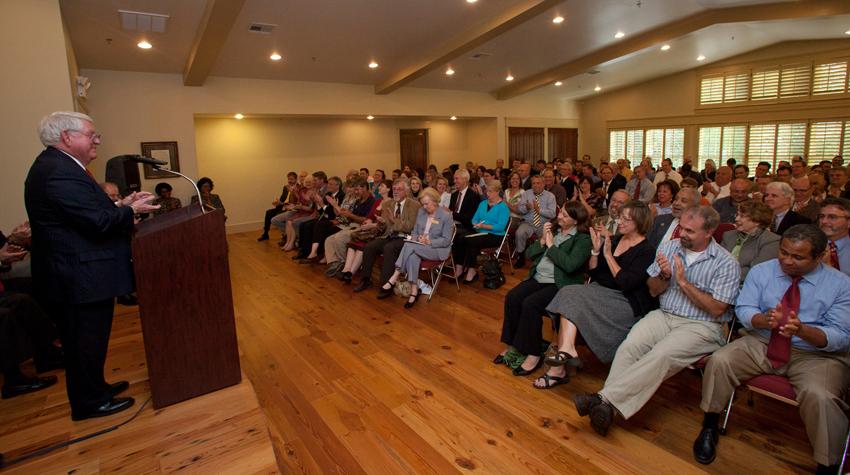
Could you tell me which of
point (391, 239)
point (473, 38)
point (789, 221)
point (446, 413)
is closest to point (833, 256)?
point (789, 221)

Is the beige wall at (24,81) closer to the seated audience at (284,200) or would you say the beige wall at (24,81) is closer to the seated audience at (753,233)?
the seated audience at (284,200)

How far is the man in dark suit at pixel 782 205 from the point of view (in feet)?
11.6

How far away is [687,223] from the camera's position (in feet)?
8.40

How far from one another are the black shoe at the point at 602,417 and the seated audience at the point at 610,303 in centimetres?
42

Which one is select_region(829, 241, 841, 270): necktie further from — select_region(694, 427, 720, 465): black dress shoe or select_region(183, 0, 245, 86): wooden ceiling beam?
select_region(183, 0, 245, 86): wooden ceiling beam

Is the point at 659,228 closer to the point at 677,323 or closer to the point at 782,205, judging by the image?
the point at 782,205

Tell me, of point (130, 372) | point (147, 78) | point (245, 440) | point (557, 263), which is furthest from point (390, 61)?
point (245, 440)

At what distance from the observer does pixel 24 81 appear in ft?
13.3

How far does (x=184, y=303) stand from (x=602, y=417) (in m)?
2.20

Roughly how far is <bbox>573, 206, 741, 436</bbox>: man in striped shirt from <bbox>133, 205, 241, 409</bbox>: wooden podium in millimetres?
1946

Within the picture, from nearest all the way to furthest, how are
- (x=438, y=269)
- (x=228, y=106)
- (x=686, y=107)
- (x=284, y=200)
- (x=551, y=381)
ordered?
(x=551, y=381), (x=438, y=269), (x=228, y=106), (x=284, y=200), (x=686, y=107)

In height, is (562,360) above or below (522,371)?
above

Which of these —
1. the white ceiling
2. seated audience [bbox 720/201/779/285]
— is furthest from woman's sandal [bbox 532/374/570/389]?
the white ceiling

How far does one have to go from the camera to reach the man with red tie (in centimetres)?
198
